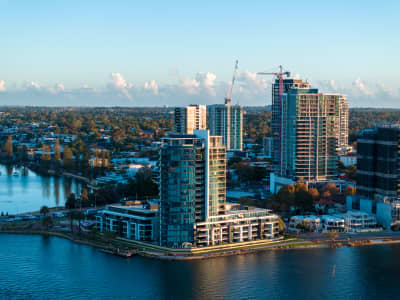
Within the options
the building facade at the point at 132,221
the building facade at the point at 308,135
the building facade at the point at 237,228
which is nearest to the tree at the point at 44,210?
the building facade at the point at 132,221

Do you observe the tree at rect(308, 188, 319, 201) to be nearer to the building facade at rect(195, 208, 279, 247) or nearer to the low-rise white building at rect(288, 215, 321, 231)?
the low-rise white building at rect(288, 215, 321, 231)

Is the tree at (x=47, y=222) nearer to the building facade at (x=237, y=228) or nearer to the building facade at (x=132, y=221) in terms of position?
the building facade at (x=132, y=221)

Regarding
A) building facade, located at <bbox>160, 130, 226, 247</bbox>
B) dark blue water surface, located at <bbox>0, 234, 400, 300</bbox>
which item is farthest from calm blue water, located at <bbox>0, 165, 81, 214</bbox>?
building facade, located at <bbox>160, 130, 226, 247</bbox>

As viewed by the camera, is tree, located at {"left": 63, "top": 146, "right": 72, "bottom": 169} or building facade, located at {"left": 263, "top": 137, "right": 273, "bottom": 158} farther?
building facade, located at {"left": 263, "top": 137, "right": 273, "bottom": 158}

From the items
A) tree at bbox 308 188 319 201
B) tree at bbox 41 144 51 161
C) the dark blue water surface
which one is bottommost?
the dark blue water surface

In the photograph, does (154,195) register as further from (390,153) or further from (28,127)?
(28,127)

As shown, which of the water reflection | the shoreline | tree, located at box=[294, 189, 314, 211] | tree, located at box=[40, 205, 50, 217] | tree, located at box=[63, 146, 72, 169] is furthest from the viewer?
tree, located at box=[63, 146, 72, 169]

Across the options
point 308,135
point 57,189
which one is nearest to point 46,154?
point 57,189
